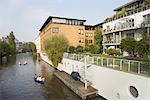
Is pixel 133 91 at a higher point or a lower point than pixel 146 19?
lower

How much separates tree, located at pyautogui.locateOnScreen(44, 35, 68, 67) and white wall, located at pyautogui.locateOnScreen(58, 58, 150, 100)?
21.3m

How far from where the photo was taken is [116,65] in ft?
68.1

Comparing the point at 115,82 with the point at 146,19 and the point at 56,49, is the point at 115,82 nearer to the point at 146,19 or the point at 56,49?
the point at 146,19

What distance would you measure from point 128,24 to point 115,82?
2173 cm

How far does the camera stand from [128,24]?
39.4 meters

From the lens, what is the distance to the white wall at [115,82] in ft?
53.1

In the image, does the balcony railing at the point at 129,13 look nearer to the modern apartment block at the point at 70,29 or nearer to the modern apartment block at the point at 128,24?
the modern apartment block at the point at 128,24

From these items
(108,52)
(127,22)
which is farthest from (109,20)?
(108,52)

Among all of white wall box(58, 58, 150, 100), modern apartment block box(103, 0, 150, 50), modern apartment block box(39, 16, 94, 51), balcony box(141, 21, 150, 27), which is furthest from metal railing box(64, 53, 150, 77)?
modern apartment block box(39, 16, 94, 51)

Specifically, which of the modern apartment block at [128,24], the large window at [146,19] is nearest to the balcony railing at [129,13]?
the modern apartment block at [128,24]

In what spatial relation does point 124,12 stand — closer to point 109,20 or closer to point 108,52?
point 109,20

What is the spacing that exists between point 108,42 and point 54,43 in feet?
44.6

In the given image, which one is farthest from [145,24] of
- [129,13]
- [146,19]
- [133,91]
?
[133,91]

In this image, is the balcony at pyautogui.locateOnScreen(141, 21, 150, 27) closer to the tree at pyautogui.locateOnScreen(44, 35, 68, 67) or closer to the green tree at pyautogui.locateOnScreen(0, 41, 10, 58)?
the tree at pyautogui.locateOnScreen(44, 35, 68, 67)
